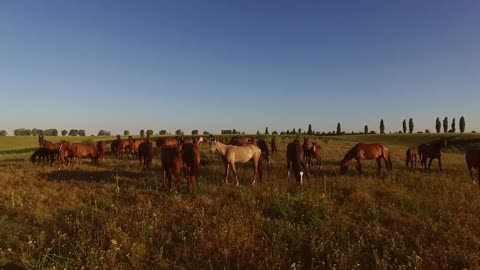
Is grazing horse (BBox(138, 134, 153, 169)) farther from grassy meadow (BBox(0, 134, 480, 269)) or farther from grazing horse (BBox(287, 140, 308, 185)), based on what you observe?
grazing horse (BBox(287, 140, 308, 185))

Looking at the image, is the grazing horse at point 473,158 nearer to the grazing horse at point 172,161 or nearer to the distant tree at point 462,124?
the grazing horse at point 172,161

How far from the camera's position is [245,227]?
9.01 metres

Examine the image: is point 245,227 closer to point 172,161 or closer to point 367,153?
point 172,161

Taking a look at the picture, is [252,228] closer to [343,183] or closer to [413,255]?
[413,255]

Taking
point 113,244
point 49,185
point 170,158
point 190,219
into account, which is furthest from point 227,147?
point 113,244

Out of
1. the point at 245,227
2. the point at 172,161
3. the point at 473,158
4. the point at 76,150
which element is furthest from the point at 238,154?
the point at 76,150

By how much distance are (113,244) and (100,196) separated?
507 cm

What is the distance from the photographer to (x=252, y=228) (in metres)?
9.27

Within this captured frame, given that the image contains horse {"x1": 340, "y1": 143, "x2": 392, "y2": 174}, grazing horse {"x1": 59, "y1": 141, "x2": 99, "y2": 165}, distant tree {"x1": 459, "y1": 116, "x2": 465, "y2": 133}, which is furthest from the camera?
distant tree {"x1": 459, "y1": 116, "x2": 465, "y2": 133}

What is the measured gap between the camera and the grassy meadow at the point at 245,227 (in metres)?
7.65

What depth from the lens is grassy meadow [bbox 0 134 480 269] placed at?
301 inches

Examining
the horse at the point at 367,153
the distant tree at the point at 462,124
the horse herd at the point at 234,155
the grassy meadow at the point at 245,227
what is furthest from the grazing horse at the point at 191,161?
the distant tree at the point at 462,124

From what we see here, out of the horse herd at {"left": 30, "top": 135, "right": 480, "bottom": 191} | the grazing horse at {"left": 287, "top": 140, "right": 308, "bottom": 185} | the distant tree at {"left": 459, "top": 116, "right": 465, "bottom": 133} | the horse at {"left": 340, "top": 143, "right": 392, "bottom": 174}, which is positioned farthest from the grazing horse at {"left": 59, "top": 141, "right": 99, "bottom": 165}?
the distant tree at {"left": 459, "top": 116, "right": 465, "bottom": 133}

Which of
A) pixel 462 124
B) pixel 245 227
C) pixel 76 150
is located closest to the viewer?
pixel 245 227
